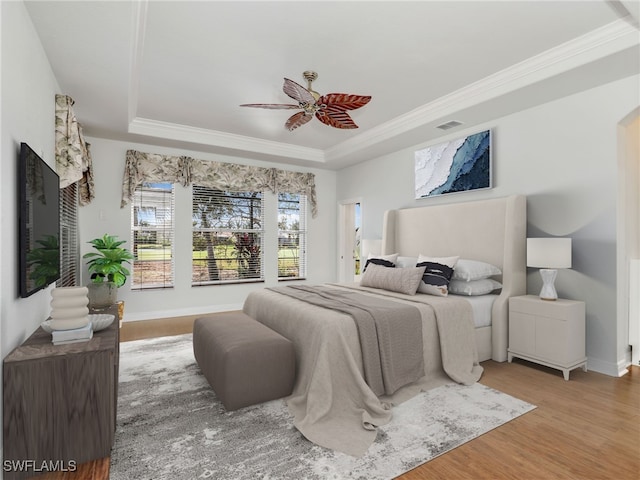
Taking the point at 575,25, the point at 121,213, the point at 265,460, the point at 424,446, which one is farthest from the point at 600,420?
the point at 121,213

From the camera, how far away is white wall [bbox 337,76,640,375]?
10.3ft

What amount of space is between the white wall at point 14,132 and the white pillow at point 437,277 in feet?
10.8

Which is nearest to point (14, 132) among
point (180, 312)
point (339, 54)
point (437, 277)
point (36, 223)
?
point (36, 223)

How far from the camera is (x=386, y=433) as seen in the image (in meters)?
2.12

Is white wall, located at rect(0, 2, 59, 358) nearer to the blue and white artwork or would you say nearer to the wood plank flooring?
the wood plank flooring

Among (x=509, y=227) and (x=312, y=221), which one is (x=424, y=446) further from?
(x=312, y=221)

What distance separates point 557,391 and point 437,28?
9.92 feet

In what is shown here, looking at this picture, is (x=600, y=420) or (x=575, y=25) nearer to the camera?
(x=600, y=420)

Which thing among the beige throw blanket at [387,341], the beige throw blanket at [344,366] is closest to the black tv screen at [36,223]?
the beige throw blanket at [344,366]

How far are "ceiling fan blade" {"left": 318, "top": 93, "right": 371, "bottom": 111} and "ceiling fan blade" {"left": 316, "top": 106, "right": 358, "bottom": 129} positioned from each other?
0.41 feet

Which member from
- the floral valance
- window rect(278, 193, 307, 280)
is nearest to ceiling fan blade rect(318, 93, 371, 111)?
the floral valance

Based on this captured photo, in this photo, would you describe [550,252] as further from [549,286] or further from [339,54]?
[339,54]

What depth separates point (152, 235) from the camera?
538cm

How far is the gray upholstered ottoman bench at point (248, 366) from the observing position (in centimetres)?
236
